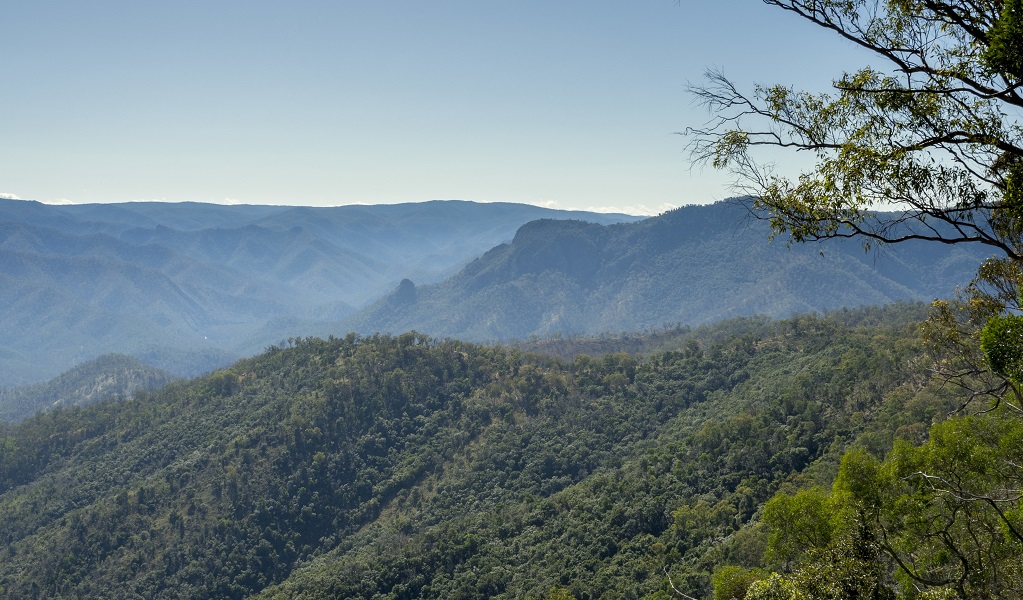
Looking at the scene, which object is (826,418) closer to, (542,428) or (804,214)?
(542,428)

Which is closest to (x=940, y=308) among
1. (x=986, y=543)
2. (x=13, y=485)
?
(x=986, y=543)

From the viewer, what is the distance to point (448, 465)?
97750mm

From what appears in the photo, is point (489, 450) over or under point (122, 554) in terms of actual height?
over

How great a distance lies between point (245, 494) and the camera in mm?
91562

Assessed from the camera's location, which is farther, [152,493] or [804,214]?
[152,493]

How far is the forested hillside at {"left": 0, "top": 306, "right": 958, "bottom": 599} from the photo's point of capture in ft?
191

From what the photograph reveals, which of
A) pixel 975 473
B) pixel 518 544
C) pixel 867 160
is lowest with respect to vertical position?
pixel 518 544

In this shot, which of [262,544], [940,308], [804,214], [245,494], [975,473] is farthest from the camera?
[245,494]

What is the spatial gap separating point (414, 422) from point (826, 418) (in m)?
65.9

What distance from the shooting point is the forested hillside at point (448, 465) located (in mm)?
58094

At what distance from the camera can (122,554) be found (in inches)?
3349

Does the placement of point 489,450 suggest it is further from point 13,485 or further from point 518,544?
point 13,485

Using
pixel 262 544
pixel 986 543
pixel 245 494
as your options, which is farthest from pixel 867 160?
pixel 245 494

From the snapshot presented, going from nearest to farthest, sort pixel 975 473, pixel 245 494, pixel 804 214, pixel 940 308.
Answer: pixel 804 214 < pixel 940 308 < pixel 975 473 < pixel 245 494
